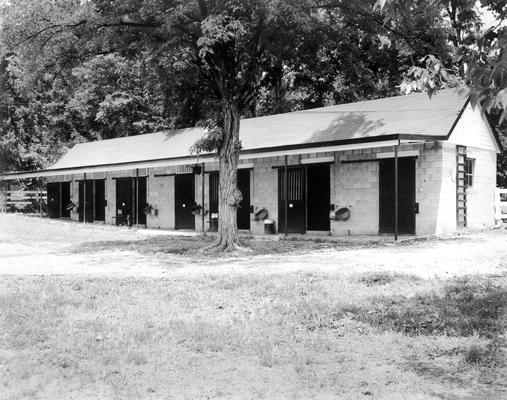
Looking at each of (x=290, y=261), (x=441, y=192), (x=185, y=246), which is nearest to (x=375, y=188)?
(x=441, y=192)

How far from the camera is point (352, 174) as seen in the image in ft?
58.1

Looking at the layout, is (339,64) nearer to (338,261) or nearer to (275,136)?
(275,136)

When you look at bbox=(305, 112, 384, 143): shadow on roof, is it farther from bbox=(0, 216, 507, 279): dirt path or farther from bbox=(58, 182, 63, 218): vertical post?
bbox=(58, 182, 63, 218): vertical post

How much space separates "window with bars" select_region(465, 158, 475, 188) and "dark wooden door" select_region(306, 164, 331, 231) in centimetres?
433

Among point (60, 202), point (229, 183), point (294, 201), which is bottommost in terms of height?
point (60, 202)

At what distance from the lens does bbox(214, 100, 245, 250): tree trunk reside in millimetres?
13938

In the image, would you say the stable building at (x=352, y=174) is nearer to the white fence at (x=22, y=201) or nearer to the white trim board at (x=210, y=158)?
the white trim board at (x=210, y=158)

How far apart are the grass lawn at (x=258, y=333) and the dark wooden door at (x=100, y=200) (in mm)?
17956

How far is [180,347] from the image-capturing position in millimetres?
5047

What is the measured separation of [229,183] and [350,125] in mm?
5867

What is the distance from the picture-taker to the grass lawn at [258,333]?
13.6ft

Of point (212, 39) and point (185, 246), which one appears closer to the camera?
point (212, 39)

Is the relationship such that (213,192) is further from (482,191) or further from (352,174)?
(482,191)

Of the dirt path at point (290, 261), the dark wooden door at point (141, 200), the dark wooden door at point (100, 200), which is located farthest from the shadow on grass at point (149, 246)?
the dark wooden door at point (100, 200)
